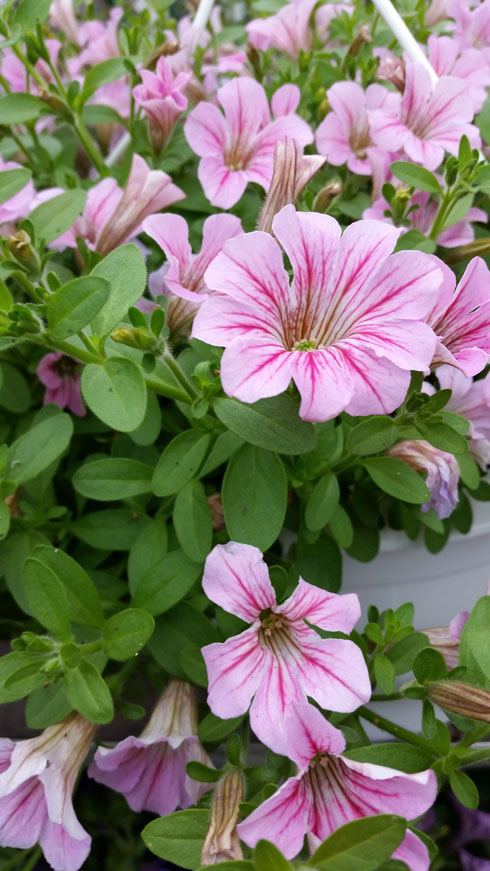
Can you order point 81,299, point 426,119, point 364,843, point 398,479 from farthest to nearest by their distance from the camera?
point 426,119, point 398,479, point 81,299, point 364,843

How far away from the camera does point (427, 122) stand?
2.52 ft

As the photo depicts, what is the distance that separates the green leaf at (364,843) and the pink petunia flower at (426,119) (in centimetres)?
56

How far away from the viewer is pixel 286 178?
0.58 metres

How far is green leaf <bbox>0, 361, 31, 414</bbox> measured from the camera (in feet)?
2.51

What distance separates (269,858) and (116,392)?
0.31 m

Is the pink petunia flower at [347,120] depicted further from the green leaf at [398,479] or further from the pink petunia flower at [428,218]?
the green leaf at [398,479]

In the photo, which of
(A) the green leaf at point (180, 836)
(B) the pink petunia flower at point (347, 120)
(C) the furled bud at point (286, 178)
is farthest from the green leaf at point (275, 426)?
(B) the pink petunia flower at point (347, 120)

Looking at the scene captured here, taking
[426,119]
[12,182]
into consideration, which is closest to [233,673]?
→ [12,182]

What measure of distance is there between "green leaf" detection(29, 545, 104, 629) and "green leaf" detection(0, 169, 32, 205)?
32cm

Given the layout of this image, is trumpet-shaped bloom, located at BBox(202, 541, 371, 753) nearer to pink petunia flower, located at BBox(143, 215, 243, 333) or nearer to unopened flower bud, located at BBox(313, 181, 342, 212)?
pink petunia flower, located at BBox(143, 215, 243, 333)

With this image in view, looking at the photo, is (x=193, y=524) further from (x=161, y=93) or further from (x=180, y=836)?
(x=161, y=93)

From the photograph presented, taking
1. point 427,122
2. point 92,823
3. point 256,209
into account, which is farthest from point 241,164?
point 92,823

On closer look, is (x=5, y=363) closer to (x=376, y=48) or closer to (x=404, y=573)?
(x=404, y=573)

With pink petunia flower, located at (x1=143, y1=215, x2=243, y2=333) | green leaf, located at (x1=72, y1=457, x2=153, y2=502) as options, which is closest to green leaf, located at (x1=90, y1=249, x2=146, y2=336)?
pink petunia flower, located at (x1=143, y1=215, x2=243, y2=333)
